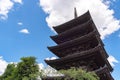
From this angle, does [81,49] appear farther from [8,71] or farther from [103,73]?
[8,71]

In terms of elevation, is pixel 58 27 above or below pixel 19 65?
above

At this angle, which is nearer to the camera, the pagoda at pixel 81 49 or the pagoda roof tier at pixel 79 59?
the pagoda roof tier at pixel 79 59

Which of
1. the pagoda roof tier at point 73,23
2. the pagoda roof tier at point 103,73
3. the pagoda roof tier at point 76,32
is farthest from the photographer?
the pagoda roof tier at point 73,23

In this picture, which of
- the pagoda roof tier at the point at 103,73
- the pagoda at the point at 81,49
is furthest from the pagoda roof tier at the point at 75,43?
the pagoda roof tier at the point at 103,73

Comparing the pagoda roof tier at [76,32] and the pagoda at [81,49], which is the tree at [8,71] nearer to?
the pagoda at [81,49]

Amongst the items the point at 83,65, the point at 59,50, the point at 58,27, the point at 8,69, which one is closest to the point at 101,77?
the point at 83,65

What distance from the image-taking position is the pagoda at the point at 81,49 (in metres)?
26.2

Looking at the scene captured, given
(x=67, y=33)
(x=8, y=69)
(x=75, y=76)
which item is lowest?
(x=75, y=76)

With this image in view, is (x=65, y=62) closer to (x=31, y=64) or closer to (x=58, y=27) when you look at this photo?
(x=31, y=64)

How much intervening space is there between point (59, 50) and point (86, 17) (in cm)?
559

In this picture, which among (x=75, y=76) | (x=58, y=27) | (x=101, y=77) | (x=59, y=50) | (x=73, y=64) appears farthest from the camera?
(x=58, y=27)

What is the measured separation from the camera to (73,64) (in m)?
27.8

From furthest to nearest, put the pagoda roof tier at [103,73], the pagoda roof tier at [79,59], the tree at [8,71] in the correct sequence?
the tree at [8,71] → the pagoda roof tier at [79,59] → the pagoda roof tier at [103,73]

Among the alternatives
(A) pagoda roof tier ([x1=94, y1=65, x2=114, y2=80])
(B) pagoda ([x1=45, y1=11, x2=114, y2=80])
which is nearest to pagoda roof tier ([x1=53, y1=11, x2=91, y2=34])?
(B) pagoda ([x1=45, y1=11, x2=114, y2=80])
